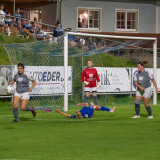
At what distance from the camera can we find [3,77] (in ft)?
71.8

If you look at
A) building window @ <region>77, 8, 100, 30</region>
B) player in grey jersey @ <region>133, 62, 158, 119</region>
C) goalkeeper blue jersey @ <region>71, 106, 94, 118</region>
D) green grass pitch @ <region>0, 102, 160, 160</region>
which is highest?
building window @ <region>77, 8, 100, 30</region>

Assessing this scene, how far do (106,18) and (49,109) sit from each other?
66.6 feet

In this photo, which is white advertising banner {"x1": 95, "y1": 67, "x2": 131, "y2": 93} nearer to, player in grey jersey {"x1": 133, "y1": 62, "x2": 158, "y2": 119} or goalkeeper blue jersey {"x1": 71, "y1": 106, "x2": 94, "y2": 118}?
goalkeeper blue jersey {"x1": 71, "y1": 106, "x2": 94, "y2": 118}

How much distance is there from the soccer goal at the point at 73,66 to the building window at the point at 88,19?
1365 centimetres

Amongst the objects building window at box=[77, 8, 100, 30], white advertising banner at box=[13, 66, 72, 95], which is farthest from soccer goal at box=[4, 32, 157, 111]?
building window at box=[77, 8, 100, 30]

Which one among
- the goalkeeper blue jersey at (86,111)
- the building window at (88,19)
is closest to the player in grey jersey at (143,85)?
the goalkeeper blue jersey at (86,111)

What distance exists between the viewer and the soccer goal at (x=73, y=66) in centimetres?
2103

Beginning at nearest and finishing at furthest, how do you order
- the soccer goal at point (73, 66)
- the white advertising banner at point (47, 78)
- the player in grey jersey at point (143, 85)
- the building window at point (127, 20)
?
the player in grey jersey at point (143, 85)
the soccer goal at point (73, 66)
the white advertising banner at point (47, 78)
the building window at point (127, 20)

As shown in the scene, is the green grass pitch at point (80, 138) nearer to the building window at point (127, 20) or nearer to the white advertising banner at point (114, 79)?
the white advertising banner at point (114, 79)

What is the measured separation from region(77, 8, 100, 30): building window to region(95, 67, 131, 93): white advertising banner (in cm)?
1414

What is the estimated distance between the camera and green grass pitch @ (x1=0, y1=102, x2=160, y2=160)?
31.2 feet

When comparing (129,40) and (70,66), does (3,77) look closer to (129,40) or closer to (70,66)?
(70,66)

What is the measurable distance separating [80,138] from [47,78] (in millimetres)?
9998

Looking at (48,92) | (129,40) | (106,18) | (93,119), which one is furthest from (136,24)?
(93,119)
